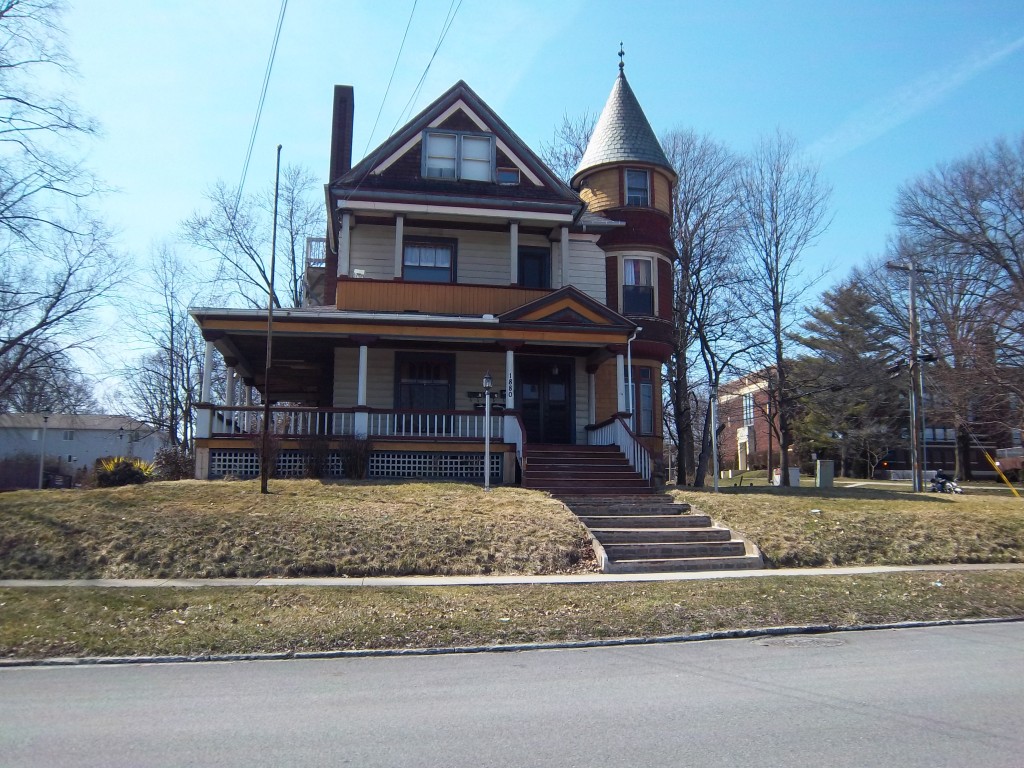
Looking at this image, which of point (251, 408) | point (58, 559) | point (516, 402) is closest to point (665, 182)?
point (516, 402)

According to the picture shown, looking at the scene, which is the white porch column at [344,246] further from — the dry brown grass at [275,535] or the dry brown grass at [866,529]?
the dry brown grass at [866,529]

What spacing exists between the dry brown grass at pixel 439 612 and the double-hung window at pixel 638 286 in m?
13.2

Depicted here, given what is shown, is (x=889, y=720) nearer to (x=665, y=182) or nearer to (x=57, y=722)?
(x=57, y=722)

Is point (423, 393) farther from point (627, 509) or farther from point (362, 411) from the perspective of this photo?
point (627, 509)

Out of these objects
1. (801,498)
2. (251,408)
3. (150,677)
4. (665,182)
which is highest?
(665,182)

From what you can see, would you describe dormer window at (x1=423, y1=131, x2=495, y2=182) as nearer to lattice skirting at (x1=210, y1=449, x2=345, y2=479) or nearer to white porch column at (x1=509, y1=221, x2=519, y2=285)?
white porch column at (x1=509, y1=221, x2=519, y2=285)

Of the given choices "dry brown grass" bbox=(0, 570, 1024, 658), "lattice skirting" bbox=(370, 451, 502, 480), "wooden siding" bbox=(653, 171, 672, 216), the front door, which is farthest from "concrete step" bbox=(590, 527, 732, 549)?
"wooden siding" bbox=(653, 171, 672, 216)

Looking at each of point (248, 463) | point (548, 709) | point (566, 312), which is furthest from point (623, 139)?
point (548, 709)

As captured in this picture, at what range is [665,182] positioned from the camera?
83.4ft

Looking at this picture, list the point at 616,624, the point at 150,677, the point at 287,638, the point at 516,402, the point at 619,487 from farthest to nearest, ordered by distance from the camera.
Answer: the point at 516,402 → the point at 619,487 → the point at 616,624 → the point at 287,638 → the point at 150,677

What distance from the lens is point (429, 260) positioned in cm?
2281

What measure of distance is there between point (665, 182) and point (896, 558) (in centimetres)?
1491

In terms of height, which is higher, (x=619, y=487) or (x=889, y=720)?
(x=619, y=487)

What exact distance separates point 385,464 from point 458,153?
9472mm
